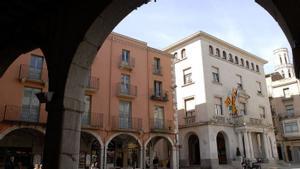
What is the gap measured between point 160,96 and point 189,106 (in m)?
4.59

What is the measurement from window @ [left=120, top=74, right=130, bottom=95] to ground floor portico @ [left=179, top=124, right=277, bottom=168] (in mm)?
7153

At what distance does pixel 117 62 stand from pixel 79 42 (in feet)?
48.5

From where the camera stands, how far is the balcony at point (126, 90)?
1788 cm

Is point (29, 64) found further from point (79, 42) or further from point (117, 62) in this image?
point (79, 42)

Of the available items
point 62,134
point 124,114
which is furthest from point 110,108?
point 62,134

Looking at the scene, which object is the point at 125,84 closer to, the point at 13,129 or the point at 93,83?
the point at 93,83

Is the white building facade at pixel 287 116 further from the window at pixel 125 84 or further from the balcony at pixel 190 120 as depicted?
the window at pixel 125 84

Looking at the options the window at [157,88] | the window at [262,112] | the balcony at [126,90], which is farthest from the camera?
the window at [262,112]

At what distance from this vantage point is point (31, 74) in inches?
593

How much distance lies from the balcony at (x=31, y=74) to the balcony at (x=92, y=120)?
300 centimetres

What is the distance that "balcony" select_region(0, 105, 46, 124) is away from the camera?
13492mm

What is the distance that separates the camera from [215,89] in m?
23.4

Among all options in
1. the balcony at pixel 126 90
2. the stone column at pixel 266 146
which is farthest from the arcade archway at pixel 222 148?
the balcony at pixel 126 90

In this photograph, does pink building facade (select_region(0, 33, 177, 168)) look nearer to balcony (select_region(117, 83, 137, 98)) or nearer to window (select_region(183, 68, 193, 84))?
balcony (select_region(117, 83, 137, 98))
